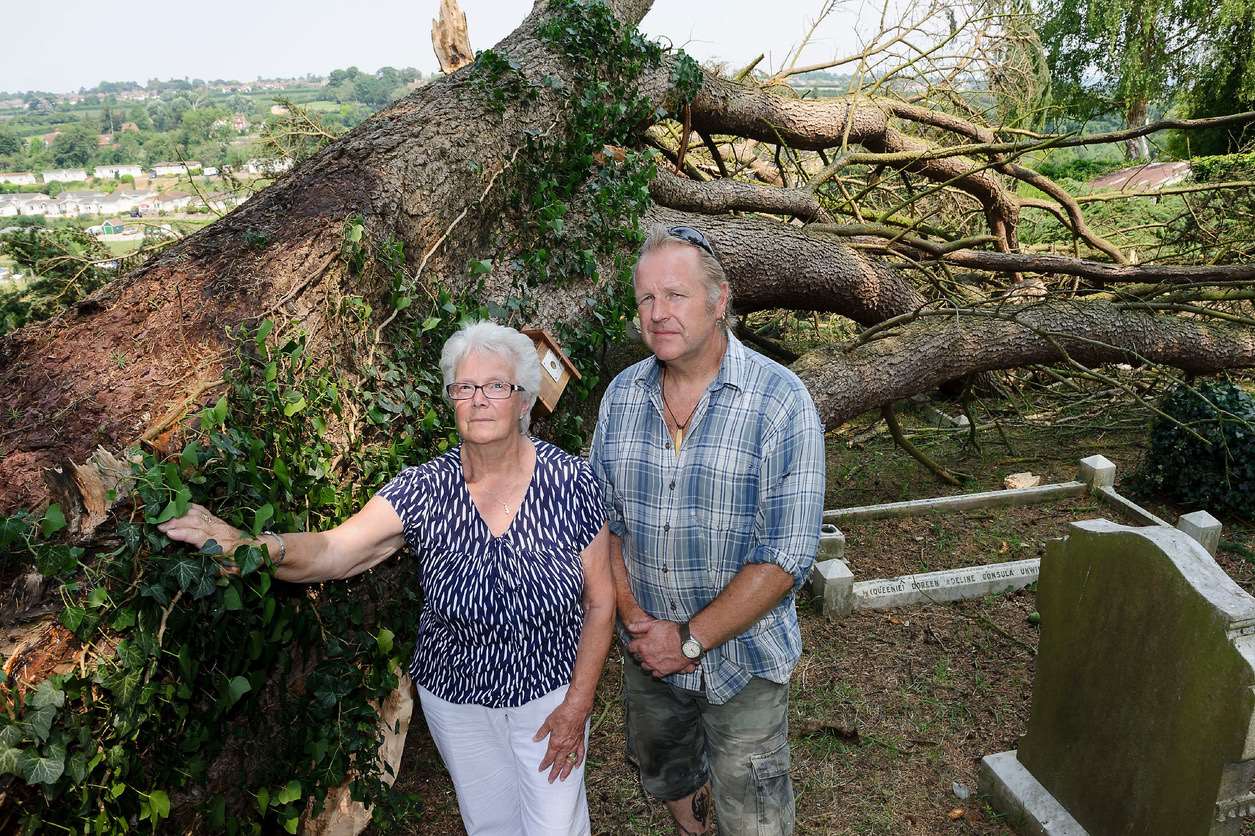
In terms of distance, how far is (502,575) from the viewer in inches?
82.3

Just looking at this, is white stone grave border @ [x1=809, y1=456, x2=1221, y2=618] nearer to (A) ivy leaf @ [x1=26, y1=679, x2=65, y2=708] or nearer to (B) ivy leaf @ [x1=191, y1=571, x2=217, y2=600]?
(B) ivy leaf @ [x1=191, y1=571, x2=217, y2=600]

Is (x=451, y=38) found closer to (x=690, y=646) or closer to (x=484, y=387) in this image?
(x=484, y=387)

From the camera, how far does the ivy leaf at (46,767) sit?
1.63m

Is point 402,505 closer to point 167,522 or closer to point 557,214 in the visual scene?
point 167,522

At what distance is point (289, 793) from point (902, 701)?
9.06ft

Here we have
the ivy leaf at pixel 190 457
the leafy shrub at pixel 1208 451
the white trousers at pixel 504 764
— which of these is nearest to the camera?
the ivy leaf at pixel 190 457

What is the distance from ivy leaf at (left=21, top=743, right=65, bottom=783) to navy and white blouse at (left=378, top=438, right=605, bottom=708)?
33.9 inches

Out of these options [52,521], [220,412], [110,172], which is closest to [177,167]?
[220,412]

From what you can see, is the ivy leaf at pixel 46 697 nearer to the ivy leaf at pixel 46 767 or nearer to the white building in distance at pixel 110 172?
the ivy leaf at pixel 46 767

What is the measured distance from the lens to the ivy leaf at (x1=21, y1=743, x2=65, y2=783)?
1631 millimetres

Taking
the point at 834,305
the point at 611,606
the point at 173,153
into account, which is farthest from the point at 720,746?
the point at 173,153

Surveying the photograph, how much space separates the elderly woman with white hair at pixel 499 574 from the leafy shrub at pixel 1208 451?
4785 millimetres

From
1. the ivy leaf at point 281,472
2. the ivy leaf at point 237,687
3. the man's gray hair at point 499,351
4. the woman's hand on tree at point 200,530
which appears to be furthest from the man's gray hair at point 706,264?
the ivy leaf at point 237,687

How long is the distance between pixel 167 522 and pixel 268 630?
51 cm
